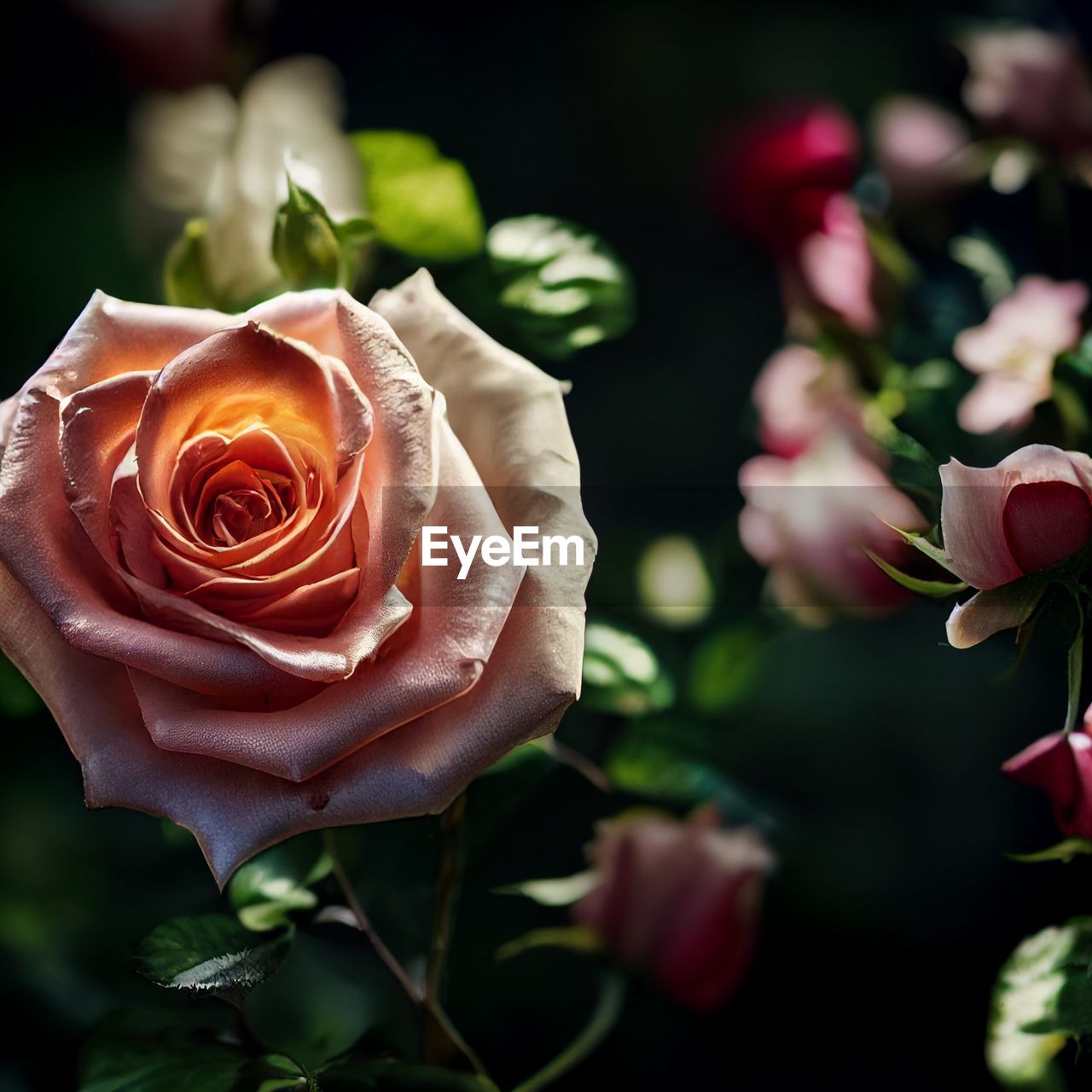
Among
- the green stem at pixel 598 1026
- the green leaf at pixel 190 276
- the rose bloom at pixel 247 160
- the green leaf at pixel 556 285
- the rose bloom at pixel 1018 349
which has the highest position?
the rose bloom at pixel 247 160

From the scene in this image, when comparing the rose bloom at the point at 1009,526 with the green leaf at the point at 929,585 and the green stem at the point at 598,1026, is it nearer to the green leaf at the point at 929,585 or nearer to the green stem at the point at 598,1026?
the green leaf at the point at 929,585

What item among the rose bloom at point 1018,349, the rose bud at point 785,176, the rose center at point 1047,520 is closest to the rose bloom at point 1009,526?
the rose center at point 1047,520

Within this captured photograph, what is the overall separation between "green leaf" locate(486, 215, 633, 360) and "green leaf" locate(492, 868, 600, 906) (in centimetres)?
14

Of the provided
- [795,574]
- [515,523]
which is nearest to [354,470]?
[515,523]

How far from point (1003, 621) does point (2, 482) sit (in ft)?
0.64

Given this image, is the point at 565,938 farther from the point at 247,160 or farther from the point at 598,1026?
the point at 247,160

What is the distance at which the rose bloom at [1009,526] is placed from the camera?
0.21m

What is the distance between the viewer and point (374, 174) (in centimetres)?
28

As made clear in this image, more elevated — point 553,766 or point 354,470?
point 354,470

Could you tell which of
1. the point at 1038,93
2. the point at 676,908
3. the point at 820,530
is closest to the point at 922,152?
the point at 1038,93

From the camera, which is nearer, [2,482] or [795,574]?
[2,482]

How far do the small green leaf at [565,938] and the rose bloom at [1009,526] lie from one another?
0.47ft

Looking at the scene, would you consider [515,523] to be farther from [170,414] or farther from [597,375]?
[597,375]

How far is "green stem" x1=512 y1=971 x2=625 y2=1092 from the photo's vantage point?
0.29m
